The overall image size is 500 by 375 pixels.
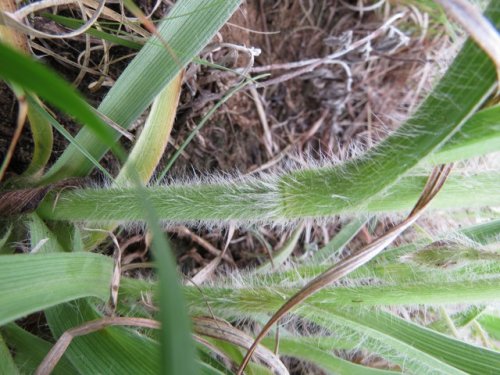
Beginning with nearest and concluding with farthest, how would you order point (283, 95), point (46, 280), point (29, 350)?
point (46, 280), point (29, 350), point (283, 95)

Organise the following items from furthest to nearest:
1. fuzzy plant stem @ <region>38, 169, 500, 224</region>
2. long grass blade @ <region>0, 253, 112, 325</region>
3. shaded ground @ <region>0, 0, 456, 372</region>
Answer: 1. shaded ground @ <region>0, 0, 456, 372</region>
2. fuzzy plant stem @ <region>38, 169, 500, 224</region>
3. long grass blade @ <region>0, 253, 112, 325</region>

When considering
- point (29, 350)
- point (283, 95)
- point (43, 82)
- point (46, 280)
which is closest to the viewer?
point (43, 82)

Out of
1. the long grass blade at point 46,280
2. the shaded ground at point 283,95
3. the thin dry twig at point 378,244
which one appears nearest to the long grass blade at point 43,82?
the long grass blade at point 46,280

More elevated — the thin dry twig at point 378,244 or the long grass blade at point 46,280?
the thin dry twig at point 378,244

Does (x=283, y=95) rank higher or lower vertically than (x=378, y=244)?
higher

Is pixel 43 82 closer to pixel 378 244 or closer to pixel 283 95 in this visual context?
pixel 378 244

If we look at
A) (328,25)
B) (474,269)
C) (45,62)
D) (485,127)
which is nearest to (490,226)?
(474,269)

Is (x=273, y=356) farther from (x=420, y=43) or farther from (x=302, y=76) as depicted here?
(x=420, y=43)

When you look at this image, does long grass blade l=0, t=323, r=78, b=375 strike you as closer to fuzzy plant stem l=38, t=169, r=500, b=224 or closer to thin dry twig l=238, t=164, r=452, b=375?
fuzzy plant stem l=38, t=169, r=500, b=224

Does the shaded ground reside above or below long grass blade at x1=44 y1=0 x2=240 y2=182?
above

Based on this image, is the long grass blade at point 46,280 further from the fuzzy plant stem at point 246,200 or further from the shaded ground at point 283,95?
the shaded ground at point 283,95

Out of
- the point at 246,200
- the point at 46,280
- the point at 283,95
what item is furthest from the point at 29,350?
the point at 283,95

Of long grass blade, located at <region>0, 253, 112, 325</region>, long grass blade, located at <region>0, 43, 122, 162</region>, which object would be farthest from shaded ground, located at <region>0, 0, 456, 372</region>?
long grass blade, located at <region>0, 43, 122, 162</region>
